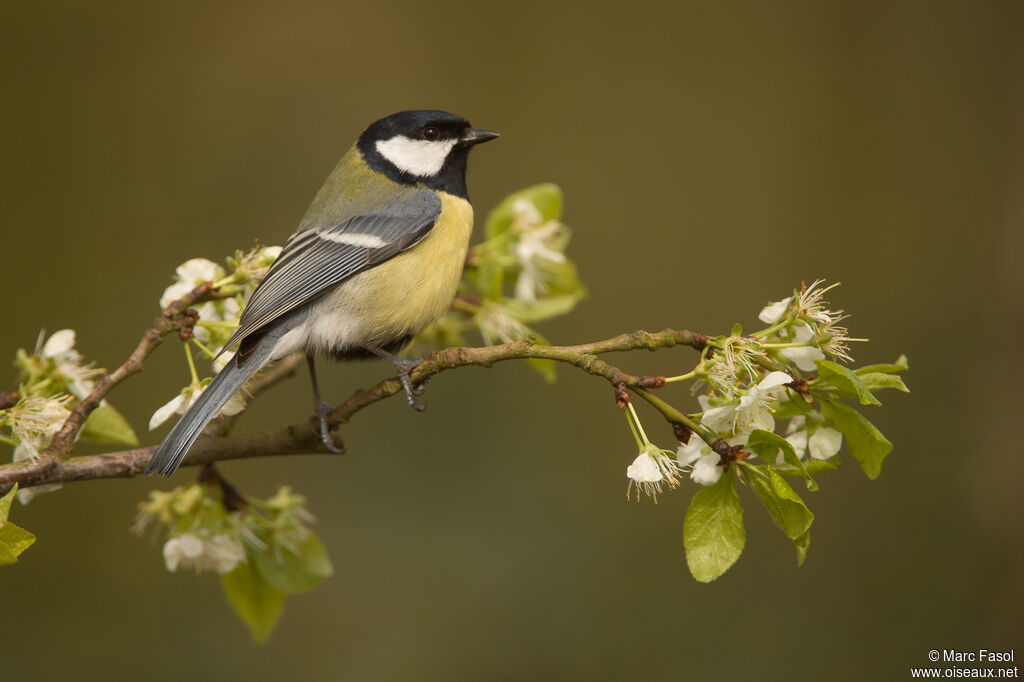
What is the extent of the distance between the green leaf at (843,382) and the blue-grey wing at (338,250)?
841 millimetres

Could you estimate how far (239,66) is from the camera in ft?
11.3

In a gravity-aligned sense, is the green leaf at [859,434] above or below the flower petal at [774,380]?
below

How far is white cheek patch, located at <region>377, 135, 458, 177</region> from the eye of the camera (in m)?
1.85

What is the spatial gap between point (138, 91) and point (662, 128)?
211 centimetres

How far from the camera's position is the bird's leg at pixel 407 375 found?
4.21 feet

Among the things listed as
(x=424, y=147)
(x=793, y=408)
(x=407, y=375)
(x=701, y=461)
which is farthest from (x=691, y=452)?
(x=424, y=147)

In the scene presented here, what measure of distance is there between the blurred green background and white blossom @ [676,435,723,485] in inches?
63.3

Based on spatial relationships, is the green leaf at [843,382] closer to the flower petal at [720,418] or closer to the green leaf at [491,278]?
the flower petal at [720,418]

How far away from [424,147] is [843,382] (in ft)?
3.70

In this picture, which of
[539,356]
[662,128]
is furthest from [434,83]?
[539,356]

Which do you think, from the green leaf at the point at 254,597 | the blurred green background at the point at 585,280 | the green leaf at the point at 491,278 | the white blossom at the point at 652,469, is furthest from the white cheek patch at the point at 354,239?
the blurred green background at the point at 585,280

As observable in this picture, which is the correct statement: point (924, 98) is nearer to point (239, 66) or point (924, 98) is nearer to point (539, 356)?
point (239, 66)

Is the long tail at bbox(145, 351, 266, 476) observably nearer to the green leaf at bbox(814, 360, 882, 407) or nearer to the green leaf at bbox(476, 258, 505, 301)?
the green leaf at bbox(476, 258, 505, 301)

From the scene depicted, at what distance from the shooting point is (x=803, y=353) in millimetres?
1055
